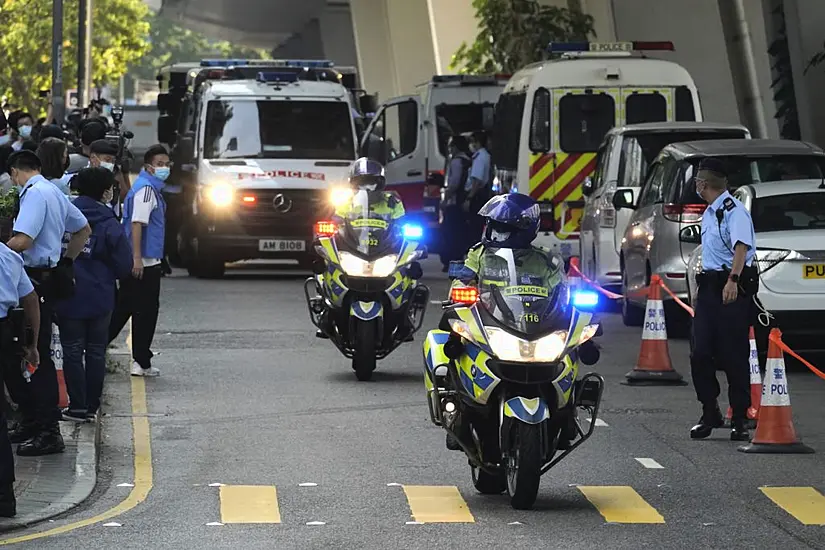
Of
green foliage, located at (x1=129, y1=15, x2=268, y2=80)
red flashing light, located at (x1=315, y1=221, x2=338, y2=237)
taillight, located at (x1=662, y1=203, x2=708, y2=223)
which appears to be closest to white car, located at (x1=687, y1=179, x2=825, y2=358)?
taillight, located at (x1=662, y1=203, x2=708, y2=223)

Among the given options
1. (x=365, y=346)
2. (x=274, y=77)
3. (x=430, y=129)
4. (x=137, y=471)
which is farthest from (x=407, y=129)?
(x=137, y=471)

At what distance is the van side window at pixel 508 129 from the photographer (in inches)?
983

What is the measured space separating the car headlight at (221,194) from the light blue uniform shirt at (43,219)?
1512cm

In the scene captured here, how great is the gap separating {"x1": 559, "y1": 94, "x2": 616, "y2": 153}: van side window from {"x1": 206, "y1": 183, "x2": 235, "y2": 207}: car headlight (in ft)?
16.6

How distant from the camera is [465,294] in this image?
10.1 meters

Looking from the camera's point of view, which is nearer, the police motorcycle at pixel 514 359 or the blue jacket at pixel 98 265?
the police motorcycle at pixel 514 359

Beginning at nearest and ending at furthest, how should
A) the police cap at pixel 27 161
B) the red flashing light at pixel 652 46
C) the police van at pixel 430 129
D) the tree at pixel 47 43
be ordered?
the police cap at pixel 27 161, the red flashing light at pixel 652 46, the police van at pixel 430 129, the tree at pixel 47 43

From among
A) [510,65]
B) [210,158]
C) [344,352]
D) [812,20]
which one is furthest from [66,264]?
[510,65]

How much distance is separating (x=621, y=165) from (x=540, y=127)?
91.7 inches

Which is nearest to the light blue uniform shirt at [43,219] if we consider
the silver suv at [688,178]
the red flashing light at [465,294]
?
the red flashing light at [465,294]

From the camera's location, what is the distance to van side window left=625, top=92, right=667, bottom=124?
24.3 meters

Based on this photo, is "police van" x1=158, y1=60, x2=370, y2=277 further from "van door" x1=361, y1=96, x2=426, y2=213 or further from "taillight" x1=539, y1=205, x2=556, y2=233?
"taillight" x1=539, y1=205, x2=556, y2=233

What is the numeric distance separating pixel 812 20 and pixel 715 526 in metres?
22.0

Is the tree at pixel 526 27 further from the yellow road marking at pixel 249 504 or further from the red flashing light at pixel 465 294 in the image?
the red flashing light at pixel 465 294
